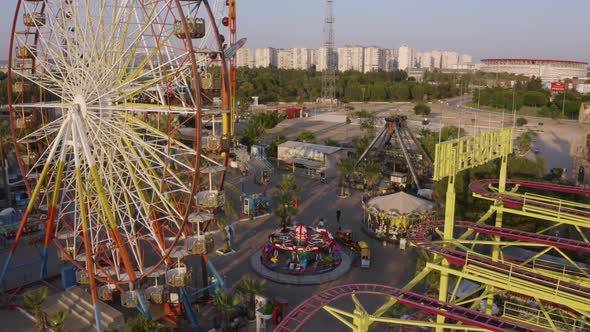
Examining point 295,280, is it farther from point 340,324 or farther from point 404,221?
point 404,221

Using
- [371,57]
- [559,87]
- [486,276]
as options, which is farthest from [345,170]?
[371,57]

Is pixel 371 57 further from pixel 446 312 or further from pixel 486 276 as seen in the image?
pixel 446 312

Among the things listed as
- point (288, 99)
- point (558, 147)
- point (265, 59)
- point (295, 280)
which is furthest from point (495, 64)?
point (295, 280)

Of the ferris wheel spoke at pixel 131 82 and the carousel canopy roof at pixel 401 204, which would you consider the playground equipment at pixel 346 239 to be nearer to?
the carousel canopy roof at pixel 401 204

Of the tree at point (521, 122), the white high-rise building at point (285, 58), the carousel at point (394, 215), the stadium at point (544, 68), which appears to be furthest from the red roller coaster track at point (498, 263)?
the white high-rise building at point (285, 58)

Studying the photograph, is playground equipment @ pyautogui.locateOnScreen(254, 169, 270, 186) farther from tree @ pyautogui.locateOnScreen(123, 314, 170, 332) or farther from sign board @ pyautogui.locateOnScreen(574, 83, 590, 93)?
sign board @ pyautogui.locateOnScreen(574, 83, 590, 93)

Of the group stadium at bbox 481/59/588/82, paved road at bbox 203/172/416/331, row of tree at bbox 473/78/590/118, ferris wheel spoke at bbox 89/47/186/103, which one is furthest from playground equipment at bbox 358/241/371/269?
stadium at bbox 481/59/588/82
